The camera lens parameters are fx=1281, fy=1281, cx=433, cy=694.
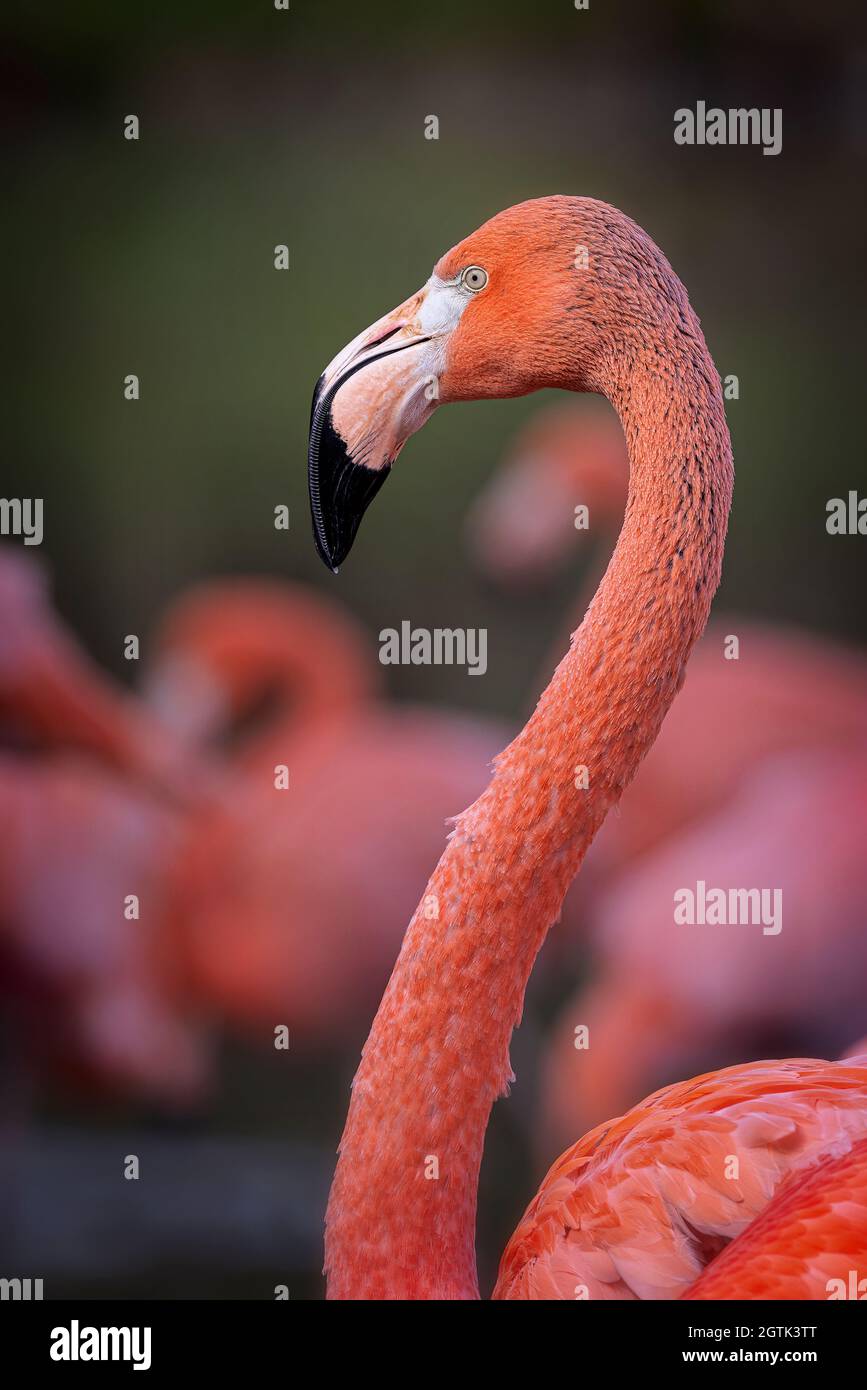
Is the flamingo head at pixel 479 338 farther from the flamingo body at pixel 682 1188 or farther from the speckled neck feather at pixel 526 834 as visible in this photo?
the flamingo body at pixel 682 1188

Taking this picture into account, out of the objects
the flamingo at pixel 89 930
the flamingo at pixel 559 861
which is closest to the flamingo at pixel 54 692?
the flamingo at pixel 89 930

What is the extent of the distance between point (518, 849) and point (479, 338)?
0.63m

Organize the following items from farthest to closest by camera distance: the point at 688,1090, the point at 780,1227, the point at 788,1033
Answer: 1. the point at 788,1033
2. the point at 688,1090
3. the point at 780,1227

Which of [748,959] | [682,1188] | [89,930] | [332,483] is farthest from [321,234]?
[682,1188]

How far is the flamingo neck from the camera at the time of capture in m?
1.46

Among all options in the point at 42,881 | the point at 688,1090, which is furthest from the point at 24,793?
the point at 688,1090

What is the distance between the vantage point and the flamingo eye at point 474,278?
5.12 feet

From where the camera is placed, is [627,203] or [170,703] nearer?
[627,203]

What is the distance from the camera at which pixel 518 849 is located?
1.47 metres

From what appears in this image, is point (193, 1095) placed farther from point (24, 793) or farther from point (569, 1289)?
point (569, 1289)

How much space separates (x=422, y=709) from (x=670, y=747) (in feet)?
1.67

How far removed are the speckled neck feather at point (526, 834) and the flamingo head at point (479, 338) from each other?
0.05 m

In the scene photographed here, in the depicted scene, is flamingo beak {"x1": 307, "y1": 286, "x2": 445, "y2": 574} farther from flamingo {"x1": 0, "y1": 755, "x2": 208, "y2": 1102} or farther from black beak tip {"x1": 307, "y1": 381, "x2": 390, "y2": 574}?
flamingo {"x1": 0, "y1": 755, "x2": 208, "y2": 1102}

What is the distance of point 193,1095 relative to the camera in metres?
2.51
